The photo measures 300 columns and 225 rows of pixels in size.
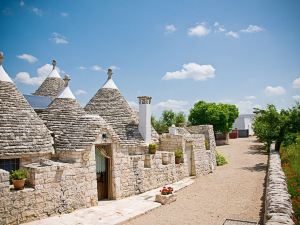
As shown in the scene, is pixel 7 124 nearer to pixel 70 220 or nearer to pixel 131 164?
pixel 70 220

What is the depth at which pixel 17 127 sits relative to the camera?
33.7ft

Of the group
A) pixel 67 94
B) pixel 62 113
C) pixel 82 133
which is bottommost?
pixel 82 133

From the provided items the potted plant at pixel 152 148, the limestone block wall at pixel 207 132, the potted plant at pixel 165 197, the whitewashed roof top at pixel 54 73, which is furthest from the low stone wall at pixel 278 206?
the whitewashed roof top at pixel 54 73

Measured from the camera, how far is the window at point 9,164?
9.61m

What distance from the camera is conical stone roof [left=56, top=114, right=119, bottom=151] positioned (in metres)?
11.0

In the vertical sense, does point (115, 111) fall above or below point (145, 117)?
above

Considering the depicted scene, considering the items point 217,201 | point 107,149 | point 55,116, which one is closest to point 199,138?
point 217,201

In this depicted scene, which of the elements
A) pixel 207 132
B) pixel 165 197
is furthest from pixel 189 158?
pixel 165 197

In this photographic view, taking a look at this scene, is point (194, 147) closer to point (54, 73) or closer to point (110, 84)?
point (110, 84)

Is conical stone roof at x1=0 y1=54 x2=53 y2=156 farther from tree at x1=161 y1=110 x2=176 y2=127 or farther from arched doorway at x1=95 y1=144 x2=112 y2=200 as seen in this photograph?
tree at x1=161 y1=110 x2=176 y2=127

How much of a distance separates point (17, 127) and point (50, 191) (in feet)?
9.01

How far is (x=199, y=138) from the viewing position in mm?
19984

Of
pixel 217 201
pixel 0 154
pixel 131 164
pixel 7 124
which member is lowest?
pixel 217 201

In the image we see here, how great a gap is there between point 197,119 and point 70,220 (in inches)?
1337
